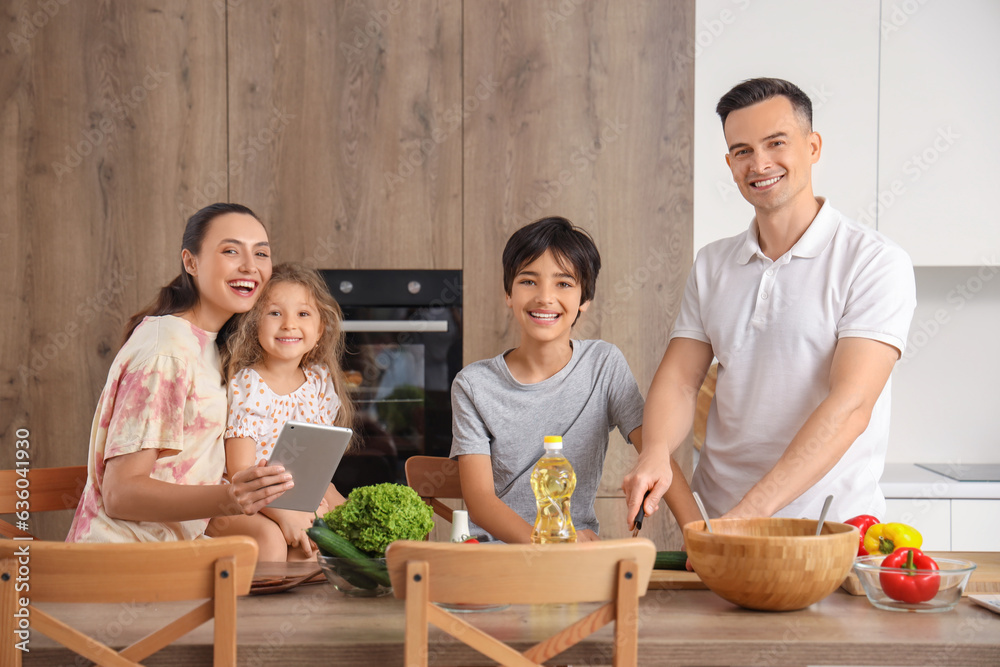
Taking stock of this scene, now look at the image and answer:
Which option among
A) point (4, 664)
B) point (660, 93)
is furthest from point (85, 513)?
point (660, 93)

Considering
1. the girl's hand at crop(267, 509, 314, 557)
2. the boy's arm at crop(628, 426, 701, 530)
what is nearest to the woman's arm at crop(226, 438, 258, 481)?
the girl's hand at crop(267, 509, 314, 557)

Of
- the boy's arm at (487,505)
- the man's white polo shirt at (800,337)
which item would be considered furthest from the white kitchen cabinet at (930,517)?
the boy's arm at (487,505)

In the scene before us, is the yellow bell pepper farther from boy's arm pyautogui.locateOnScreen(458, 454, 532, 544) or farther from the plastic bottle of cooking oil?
boy's arm pyautogui.locateOnScreen(458, 454, 532, 544)

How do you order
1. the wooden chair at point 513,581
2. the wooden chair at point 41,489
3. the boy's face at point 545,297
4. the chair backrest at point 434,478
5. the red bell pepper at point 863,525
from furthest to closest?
the chair backrest at point 434,478
the boy's face at point 545,297
the wooden chair at point 41,489
the red bell pepper at point 863,525
the wooden chair at point 513,581

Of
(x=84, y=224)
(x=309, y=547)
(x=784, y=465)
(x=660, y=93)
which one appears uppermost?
(x=660, y=93)

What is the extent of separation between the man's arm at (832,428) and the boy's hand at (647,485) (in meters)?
0.14

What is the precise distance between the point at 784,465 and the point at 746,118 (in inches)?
28.1

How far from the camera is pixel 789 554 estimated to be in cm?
107

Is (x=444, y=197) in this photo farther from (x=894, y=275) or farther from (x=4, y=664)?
(x=4, y=664)

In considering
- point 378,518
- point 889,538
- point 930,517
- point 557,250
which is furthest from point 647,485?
point 930,517

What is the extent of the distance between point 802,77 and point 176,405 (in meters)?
2.25

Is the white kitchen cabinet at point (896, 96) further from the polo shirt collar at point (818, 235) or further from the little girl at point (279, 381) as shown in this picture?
the little girl at point (279, 381)

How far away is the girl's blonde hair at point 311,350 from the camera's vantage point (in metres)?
1.74

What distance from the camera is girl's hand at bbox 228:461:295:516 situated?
125 centimetres
